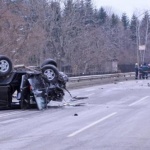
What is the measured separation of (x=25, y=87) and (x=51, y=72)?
62.4 inches

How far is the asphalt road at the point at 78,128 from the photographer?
969 centimetres

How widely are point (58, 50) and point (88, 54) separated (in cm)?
384

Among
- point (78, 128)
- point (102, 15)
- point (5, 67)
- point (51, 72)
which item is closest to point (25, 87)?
point (5, 67)

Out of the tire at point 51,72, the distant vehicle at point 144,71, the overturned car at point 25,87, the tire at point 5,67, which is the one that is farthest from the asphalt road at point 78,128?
the distant vehicle at point 144,71

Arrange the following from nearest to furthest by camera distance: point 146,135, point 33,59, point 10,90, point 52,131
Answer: point 146,135
point 52,131
point 10,90
point 33,59

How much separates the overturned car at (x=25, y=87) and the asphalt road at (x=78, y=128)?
444 mm

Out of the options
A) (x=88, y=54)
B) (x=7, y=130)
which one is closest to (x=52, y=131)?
(x=7, y=130)

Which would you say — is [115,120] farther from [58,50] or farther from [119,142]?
[58,50]

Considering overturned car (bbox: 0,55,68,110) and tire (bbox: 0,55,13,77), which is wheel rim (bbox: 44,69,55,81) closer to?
overturned car (bbox: 0,55,68,110)

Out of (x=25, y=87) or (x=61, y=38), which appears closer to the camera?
(x=25, y=87)

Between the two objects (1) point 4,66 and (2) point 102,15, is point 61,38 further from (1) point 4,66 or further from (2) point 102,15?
(2) point 102,15

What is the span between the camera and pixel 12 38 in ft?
134

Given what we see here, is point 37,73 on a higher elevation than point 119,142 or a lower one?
higher

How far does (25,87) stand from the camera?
1825 centimetres
